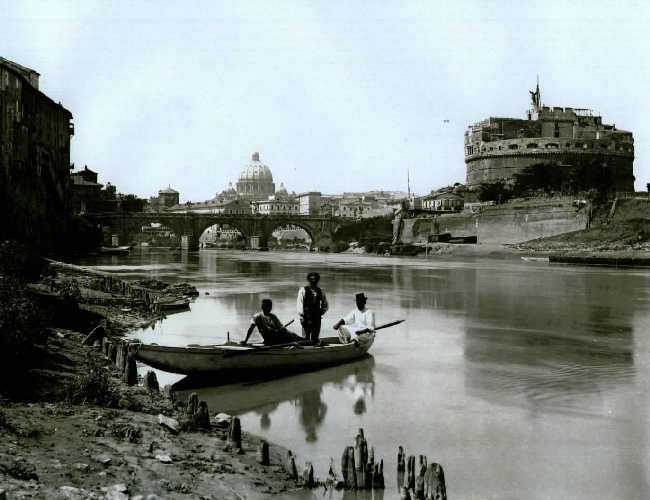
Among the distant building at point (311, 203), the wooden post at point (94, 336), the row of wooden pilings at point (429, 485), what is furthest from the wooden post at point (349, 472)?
the distant building at point (311, 203)

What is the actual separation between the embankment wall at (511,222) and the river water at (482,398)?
46.1 metres

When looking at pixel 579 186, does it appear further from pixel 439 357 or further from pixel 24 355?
pixel 24 355

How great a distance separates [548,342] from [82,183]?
93.3 m

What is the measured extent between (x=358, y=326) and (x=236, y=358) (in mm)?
3643

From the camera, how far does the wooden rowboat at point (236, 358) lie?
37.1 ft

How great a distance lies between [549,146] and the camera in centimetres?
9406

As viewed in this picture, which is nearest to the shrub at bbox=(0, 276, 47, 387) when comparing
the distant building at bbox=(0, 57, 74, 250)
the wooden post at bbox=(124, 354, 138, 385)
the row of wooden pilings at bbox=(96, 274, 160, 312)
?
the wooden post at bbox=(124, 354, 138, 385)

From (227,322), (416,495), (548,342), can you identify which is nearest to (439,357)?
(548,342)

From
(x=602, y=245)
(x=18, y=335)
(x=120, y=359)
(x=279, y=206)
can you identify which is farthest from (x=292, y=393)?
(x=279, y=206)

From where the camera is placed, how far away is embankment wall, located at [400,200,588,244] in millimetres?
68750

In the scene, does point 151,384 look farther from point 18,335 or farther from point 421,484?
point 421,484

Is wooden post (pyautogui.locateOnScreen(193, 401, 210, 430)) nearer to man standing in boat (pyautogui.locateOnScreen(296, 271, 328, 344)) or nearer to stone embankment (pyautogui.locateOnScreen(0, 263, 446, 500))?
stone embankment (pyautogui.locateOnScreen(0, 263, 446, 500))

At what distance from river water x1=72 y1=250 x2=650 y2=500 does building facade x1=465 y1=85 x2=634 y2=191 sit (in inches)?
2722

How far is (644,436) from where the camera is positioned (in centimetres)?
945
